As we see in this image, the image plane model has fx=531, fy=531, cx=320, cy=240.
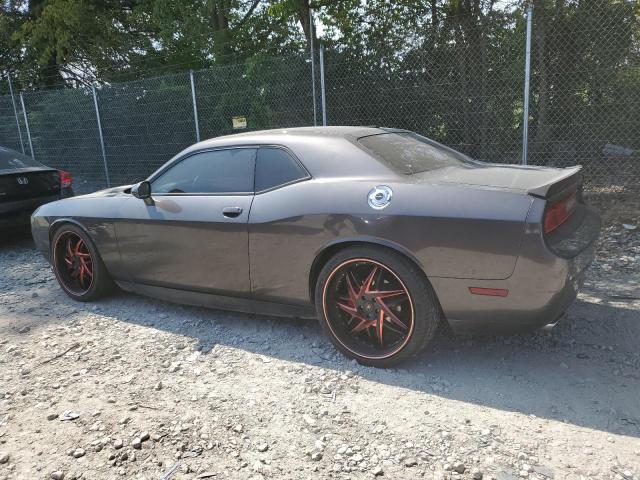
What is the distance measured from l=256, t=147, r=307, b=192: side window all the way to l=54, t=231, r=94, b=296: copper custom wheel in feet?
6.39

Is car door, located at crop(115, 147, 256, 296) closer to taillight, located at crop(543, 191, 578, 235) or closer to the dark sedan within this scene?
taillight, located at crop(543, 191, 578, 235)

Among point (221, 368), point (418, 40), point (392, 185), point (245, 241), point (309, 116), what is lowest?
point (221, 368)

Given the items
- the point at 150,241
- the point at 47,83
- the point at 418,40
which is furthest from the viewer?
the point at 47,83

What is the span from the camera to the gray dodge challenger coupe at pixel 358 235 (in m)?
2.79

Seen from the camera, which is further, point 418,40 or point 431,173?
point 418,40

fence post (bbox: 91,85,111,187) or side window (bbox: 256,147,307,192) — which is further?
fence post (bbox: 91,85,111,187)

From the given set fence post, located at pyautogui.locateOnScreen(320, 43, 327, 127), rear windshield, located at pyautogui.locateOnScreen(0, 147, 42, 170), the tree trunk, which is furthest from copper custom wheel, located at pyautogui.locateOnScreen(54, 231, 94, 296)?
the tree trunk

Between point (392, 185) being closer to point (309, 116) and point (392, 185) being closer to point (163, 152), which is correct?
point (309, 116)

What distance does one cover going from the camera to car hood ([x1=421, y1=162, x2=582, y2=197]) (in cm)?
286

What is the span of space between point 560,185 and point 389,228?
98 cm

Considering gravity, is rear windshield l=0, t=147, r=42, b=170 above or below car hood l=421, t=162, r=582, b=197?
above

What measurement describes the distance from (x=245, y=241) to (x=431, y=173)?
129 centimetres

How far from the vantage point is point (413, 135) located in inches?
163

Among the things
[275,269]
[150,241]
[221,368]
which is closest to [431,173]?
[275,269]
